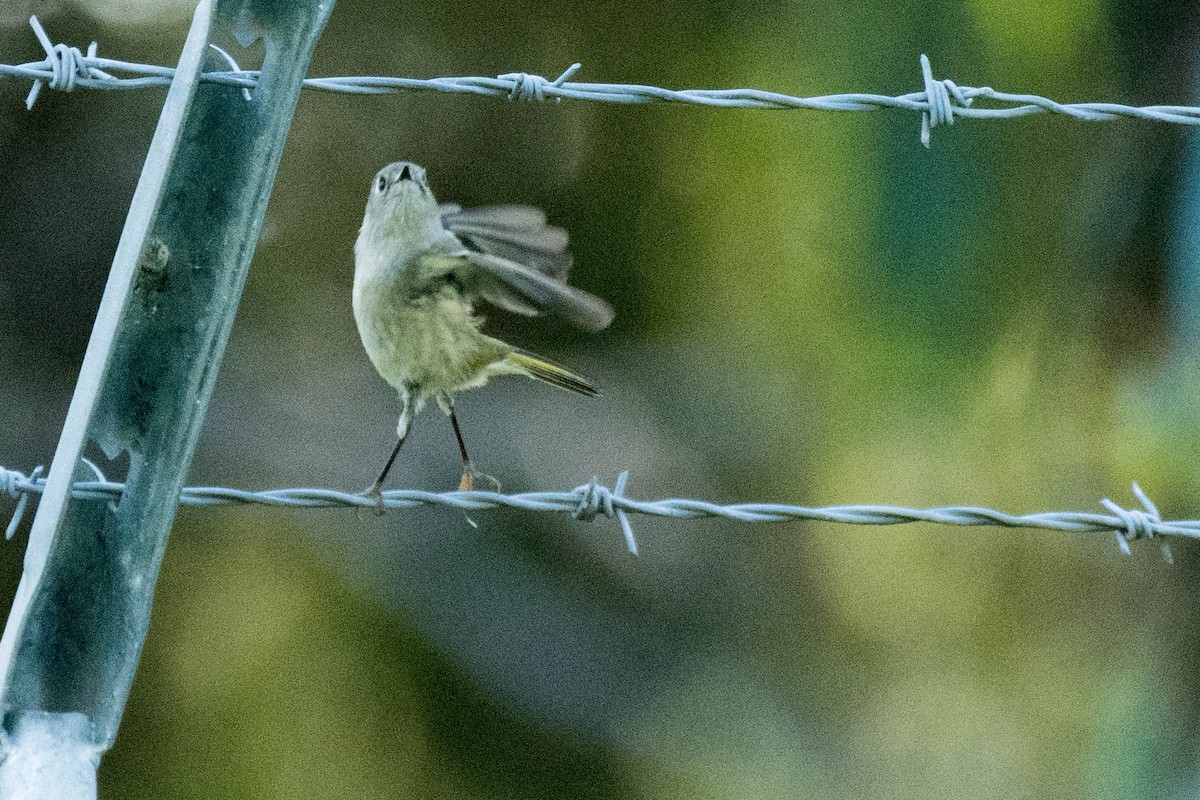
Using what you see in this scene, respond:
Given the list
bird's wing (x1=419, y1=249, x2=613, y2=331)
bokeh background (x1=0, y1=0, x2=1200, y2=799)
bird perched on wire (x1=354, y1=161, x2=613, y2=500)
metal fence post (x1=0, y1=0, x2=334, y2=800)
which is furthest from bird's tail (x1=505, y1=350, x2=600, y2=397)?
bokeh background (x1=0, y1=0, x2=1200, y2=799)

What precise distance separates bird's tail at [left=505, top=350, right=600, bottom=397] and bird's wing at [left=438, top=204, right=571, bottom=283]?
0.94 feet

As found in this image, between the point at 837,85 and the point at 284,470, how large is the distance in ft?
10.9

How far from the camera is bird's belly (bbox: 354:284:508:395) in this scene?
2.59m

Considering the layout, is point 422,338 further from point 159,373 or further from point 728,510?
point 159,373

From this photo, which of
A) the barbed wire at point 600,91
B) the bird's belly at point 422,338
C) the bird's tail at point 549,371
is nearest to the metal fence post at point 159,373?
the barbed wire at point 600,91

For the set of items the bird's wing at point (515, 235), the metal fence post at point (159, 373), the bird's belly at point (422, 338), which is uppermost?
the bird's wing at point (515, 235)

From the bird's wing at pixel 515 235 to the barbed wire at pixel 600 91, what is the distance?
316mm

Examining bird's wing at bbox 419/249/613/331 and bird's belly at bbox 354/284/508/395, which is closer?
bird's wing at bbox 419/249/613/331

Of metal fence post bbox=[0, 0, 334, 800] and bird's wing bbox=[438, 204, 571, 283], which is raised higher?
bird's wing bbox=[438, 204, 571, 283]

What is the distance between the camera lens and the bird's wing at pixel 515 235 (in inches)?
95.9

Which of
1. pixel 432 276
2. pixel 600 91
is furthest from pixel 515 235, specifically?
pixel 600 91

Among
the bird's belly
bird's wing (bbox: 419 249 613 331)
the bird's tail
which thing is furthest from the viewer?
the bird's tail

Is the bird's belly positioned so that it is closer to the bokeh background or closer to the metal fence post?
the metal fence post

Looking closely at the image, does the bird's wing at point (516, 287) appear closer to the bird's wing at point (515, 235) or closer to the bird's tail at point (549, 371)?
the bird's wing at point (515, 235)
